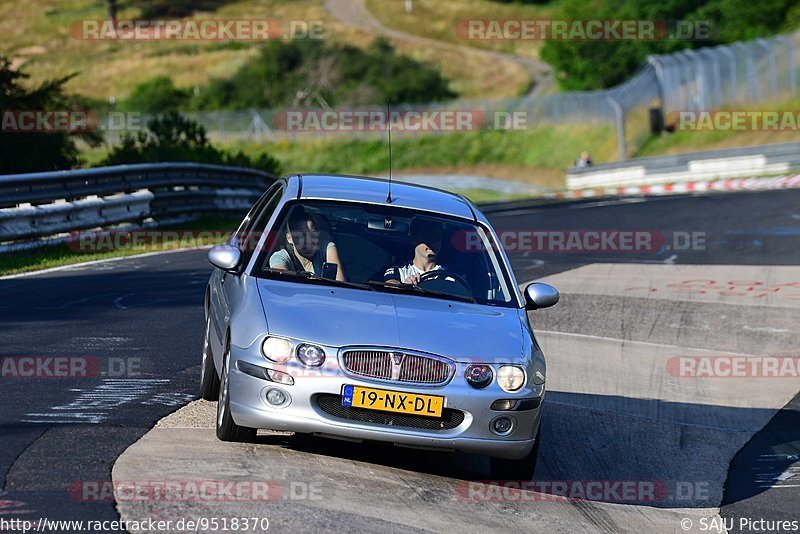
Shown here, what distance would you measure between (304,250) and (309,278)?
1.06 feet

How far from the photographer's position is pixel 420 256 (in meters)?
8.08

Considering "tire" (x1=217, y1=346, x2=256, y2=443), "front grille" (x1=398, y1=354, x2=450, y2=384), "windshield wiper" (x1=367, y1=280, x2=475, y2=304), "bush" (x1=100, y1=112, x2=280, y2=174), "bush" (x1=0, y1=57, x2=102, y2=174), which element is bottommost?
"bush" (x1=100, y1=112, x2=280, y2=174)

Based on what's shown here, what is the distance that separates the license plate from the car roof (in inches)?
74.1

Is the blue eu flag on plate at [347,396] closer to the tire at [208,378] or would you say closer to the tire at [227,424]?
the tire at [227,424]

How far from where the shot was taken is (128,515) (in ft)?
19.0

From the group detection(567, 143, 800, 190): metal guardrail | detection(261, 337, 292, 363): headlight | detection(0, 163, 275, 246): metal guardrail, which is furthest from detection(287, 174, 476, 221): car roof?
detection(567, 143, 800, 190): metal guardrail

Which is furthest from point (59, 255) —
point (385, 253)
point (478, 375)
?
point (478, 375)

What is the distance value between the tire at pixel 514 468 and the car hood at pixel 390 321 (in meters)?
0.63

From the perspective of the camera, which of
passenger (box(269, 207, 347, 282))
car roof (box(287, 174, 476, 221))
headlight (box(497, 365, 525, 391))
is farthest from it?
car roof (box(287, 174, 476, 221))

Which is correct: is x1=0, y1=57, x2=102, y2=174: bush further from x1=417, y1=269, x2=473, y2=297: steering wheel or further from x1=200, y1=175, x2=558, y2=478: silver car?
x1=417, y1=269, x2=473, y2=297: steering wheel

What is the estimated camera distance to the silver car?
678 centimetres

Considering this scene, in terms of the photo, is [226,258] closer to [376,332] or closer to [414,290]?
[414,290]

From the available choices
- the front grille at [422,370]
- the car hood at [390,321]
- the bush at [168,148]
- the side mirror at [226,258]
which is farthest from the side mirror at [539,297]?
the bush at [168,148]

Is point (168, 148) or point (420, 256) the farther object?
point (168, 148)
